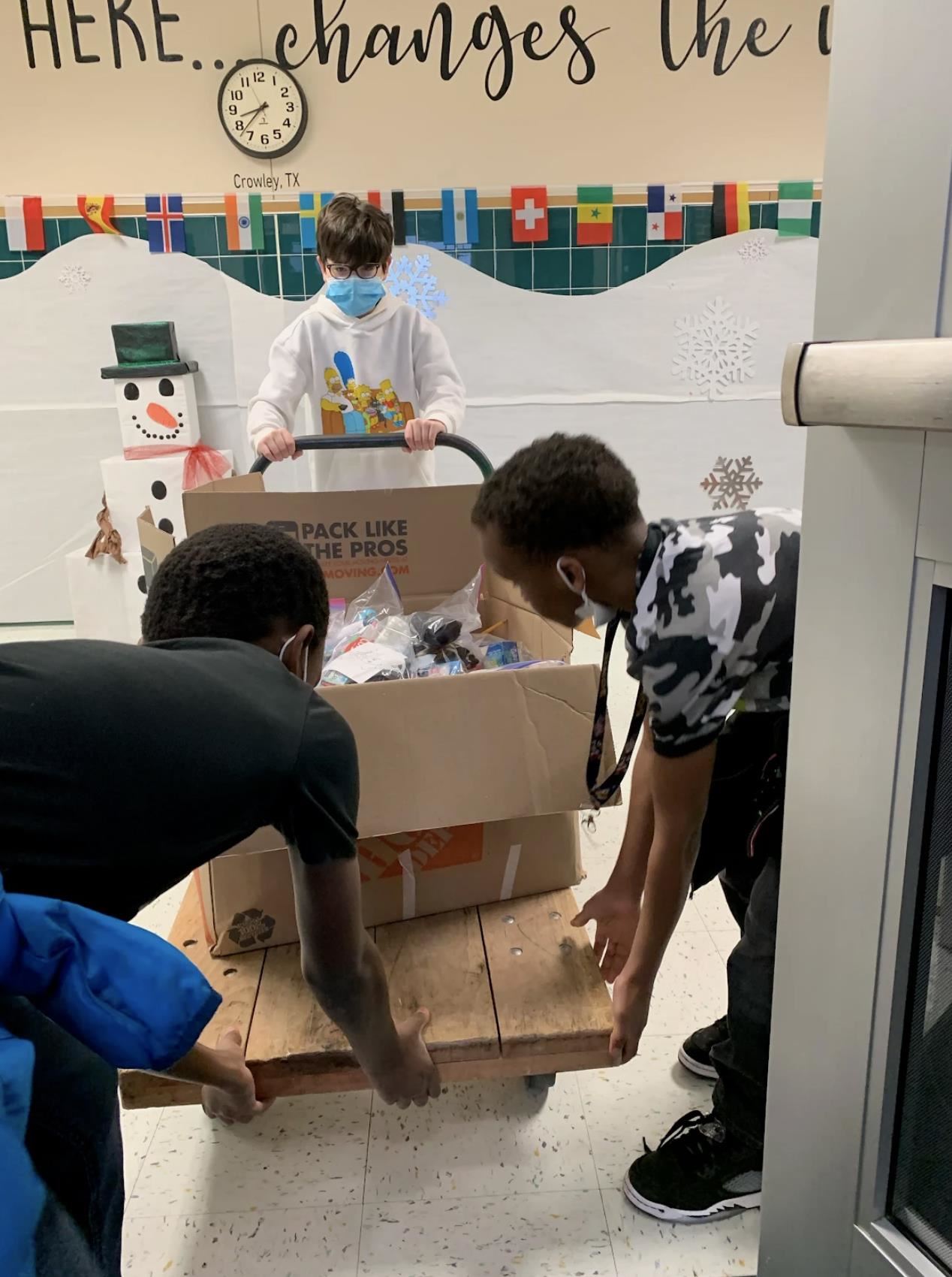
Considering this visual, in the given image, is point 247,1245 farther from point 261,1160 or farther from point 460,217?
point 460,217

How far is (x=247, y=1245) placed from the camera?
1150 millimetres

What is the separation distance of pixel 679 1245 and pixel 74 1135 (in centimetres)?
79

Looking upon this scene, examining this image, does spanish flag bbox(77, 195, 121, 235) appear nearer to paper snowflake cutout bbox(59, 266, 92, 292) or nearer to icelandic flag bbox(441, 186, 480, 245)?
paper snowflake cutout bbox(59, 266, 92, 292)

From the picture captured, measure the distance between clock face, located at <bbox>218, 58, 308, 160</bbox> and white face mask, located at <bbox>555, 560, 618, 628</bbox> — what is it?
3.13 meters

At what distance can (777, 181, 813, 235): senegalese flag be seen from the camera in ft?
11.8

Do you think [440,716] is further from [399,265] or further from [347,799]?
[399,265]

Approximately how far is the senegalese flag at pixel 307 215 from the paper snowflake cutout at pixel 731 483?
6.09ft

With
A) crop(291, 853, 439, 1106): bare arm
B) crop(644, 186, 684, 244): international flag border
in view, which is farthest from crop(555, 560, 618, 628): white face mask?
crop(644, 186, 684, 244): international flag border

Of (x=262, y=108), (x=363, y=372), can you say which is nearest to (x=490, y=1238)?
(x=363, y=372)

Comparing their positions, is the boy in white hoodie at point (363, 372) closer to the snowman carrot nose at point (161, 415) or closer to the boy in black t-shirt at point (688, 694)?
the snowman carrot nose at point (161, 415)

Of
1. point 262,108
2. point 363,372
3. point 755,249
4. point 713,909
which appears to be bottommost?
point 713,909

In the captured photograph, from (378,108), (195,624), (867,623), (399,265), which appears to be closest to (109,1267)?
(195,624)

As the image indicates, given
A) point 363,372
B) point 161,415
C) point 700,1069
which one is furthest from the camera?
point 161,415

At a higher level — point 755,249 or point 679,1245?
point 755,249
